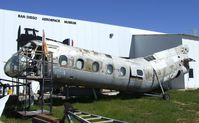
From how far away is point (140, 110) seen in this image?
65.4 ft

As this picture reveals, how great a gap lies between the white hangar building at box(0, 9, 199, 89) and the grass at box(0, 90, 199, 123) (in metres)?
7.93

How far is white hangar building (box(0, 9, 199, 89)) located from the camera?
28.6 metres

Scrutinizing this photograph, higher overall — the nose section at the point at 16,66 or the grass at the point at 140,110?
the nose section at the point at 16,66

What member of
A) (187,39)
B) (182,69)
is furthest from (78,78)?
(187,39)

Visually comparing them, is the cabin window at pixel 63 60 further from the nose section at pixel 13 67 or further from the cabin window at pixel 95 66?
the nose section at pixel 13 67

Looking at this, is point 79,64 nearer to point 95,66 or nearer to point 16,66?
point 95,66

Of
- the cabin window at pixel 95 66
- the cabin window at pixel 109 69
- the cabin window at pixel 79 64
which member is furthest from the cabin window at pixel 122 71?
the cabin window at pixel 79 64

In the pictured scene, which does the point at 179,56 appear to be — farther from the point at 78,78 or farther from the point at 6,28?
the point at 6,28

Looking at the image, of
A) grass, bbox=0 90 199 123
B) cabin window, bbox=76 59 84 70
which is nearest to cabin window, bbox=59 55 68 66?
cabin window, bbox=76 59 84 70

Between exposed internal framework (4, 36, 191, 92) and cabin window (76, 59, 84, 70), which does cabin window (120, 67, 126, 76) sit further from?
cabin window (76, 59, 84, 70)

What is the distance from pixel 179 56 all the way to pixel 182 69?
3.44 feet

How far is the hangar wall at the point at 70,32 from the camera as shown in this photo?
28.4 meters

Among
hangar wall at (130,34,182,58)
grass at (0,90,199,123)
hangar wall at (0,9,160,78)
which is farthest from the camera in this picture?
hangar wall at (130,34,182,58)

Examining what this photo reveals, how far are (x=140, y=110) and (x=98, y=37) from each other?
15755 millimetres
